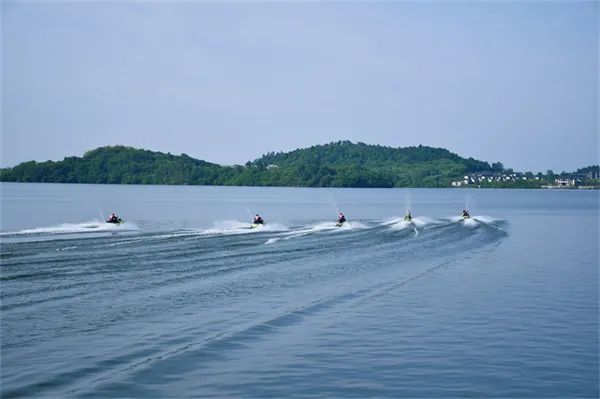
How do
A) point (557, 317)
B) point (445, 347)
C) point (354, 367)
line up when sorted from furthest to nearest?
1. point (557, 317)
2. point (445, 347)
3. point (354, 367)

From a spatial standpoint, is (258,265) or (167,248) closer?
(258,265)

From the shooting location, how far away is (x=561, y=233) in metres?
62.8

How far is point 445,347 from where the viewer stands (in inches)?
747

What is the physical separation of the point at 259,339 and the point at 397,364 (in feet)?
13.5

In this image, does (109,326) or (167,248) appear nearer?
(109,326)

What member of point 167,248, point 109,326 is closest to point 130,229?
point 167,248

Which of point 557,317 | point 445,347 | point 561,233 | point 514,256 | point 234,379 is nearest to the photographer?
point 234,379

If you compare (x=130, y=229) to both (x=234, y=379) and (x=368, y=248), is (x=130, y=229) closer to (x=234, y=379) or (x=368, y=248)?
(x=368, y=248)

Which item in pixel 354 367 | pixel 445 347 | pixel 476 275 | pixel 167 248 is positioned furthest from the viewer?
pixel 167 248

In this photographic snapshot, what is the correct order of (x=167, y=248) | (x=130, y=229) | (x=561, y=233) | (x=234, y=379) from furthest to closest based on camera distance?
(x=561, y=233) → (x=130, y=229) → (x=167, y=248) → (x=234, y=379)

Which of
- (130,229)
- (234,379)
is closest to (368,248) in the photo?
(130,229)

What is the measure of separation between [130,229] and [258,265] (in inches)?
920

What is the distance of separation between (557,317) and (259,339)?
10307mm

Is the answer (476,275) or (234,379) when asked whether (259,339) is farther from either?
(476,275)
